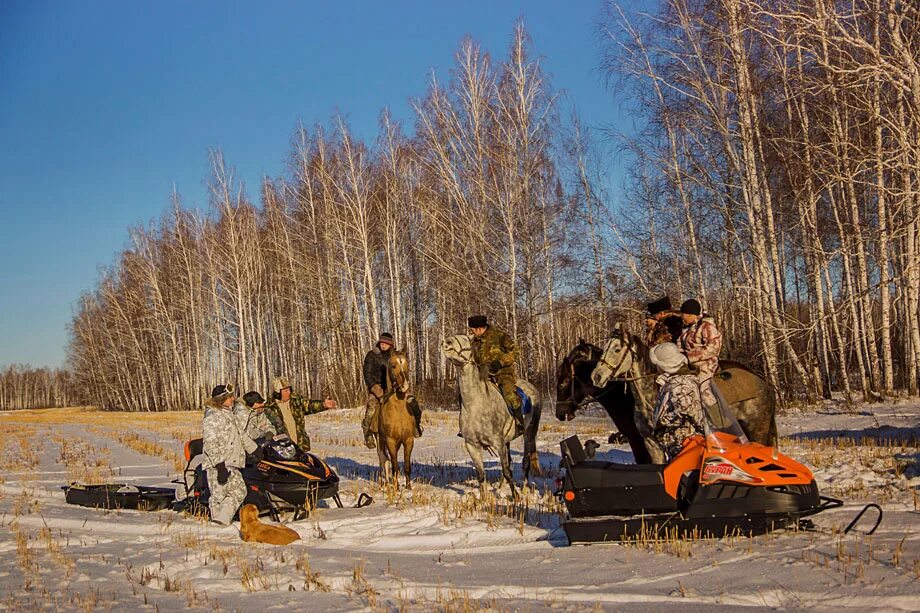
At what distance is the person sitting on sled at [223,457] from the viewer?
877 centimetres

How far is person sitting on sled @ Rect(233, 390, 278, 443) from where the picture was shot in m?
9.65

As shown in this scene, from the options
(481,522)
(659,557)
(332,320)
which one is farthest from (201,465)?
(332,320)

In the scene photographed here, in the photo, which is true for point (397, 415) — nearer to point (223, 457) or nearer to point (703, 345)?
point (223, 457)

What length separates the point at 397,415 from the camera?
10.6 metres

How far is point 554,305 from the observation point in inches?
1048

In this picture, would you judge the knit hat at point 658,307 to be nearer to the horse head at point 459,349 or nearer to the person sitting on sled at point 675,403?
the person sitting on sled at point 675,403

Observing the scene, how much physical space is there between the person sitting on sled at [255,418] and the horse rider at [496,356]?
2807mm

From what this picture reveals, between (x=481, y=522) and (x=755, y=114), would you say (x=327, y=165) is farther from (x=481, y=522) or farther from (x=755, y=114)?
(x=481, y=522)

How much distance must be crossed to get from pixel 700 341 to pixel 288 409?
6.15 m

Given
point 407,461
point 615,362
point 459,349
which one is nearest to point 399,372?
point 407,461

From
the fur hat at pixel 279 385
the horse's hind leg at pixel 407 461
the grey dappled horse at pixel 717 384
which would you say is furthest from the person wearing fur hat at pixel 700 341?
the fur hat at pixel 279 385

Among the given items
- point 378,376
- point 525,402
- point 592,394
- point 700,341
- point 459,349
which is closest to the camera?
point 700,341

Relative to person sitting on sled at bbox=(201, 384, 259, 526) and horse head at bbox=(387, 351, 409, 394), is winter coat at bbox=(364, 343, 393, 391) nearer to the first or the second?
horse head at bbox=(387, 351, 409, 394)

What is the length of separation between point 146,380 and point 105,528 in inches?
2381
